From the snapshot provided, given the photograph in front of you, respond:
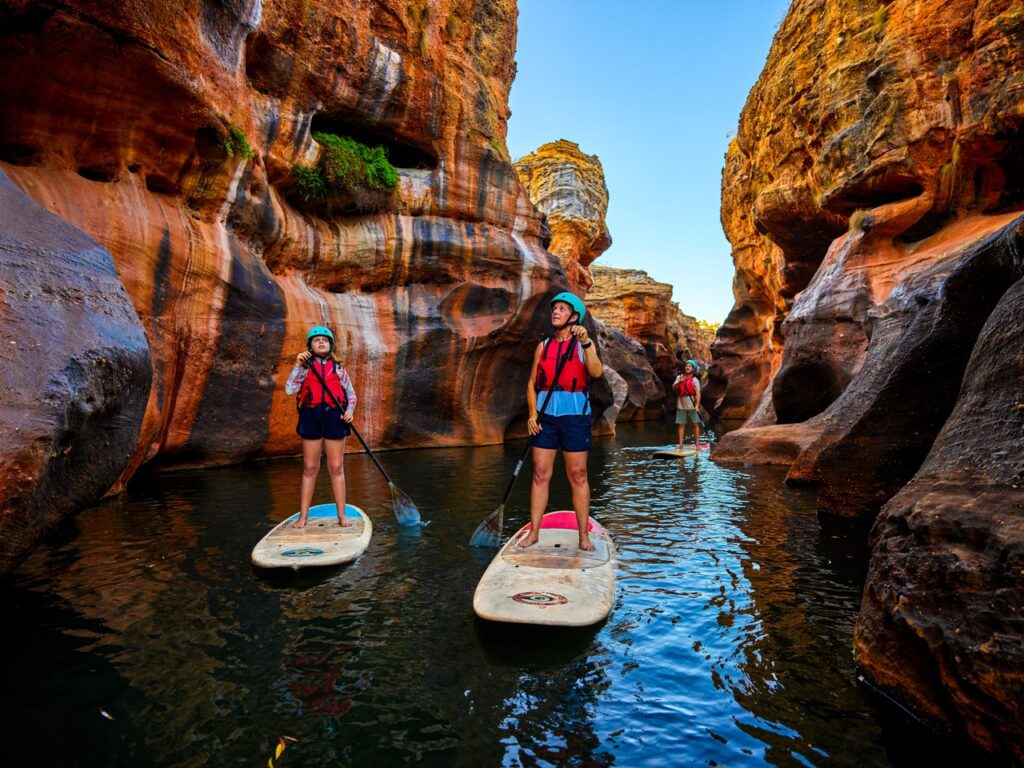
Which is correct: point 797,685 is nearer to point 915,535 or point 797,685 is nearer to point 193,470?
point 915,535

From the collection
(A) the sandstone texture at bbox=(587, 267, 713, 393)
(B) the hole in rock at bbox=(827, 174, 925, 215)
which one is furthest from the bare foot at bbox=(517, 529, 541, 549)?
(A) the sandstone texture at bbox=(587, 267, 713, 393)

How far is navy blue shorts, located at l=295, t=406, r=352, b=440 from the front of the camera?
6.21m

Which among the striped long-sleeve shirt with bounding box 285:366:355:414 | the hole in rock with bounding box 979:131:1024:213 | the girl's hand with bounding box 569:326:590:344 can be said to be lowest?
the striped long-sleeve shirt with bounding box 285:366:355:414

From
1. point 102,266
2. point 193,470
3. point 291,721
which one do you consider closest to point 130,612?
point 291,721

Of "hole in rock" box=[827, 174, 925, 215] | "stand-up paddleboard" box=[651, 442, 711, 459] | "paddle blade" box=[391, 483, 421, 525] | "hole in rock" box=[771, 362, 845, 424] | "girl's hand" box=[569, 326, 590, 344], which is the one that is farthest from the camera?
"hole in rock" box=[827, 174, 925, 215]

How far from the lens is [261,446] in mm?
13742

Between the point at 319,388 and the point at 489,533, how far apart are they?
2348mm

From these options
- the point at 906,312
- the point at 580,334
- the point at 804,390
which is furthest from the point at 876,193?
the point at 580,334

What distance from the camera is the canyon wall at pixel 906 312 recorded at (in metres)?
2.73

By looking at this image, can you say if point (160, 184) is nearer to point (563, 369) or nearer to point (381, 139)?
point (381, 139)

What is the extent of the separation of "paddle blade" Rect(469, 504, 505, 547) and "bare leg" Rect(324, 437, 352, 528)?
56.8 inches

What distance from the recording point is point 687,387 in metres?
16.9

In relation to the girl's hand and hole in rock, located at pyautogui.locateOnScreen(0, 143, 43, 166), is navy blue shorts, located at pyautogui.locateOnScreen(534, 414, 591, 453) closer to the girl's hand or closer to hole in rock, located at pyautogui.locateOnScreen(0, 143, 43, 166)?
the girl's hand

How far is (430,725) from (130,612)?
2.72 meters
